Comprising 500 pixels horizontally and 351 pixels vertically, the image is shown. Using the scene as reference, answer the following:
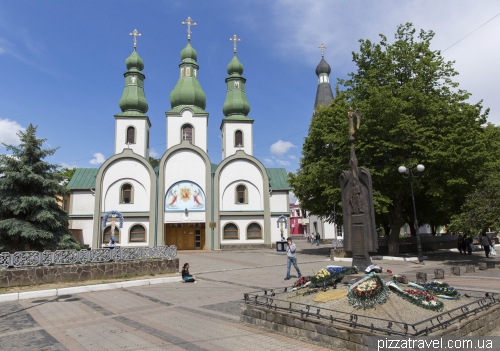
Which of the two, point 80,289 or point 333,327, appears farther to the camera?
point 80,289

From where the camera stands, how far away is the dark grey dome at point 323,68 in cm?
5977

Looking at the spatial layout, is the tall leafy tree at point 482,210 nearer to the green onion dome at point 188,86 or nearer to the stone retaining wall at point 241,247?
the stone retaining wall at point 241,247

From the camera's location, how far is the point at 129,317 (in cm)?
855

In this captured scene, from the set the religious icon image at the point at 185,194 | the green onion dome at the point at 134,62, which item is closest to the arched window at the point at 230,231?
the religious icon image at the point at 185,194

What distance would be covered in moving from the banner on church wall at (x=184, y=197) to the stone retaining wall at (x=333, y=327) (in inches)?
981

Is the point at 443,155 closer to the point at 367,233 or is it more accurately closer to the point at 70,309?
the point at 367,233

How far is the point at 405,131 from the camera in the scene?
745 inches

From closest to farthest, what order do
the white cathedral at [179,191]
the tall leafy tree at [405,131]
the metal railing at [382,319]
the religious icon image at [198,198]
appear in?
the metal railing at [382,319]
the tall leafy tree at [405,131]
the white cathedral at [179,191]
the religious icon image at [198,198]

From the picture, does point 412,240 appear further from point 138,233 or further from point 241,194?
point 138,233

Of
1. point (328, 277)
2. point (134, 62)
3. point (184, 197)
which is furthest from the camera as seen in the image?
point (134, 62)

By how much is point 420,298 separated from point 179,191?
2726 centimetres

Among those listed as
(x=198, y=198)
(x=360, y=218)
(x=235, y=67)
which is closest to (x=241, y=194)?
(x=198, y=198)

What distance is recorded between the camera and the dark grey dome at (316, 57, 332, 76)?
59.8 m

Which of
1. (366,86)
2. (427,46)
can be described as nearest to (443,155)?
(366,86)
